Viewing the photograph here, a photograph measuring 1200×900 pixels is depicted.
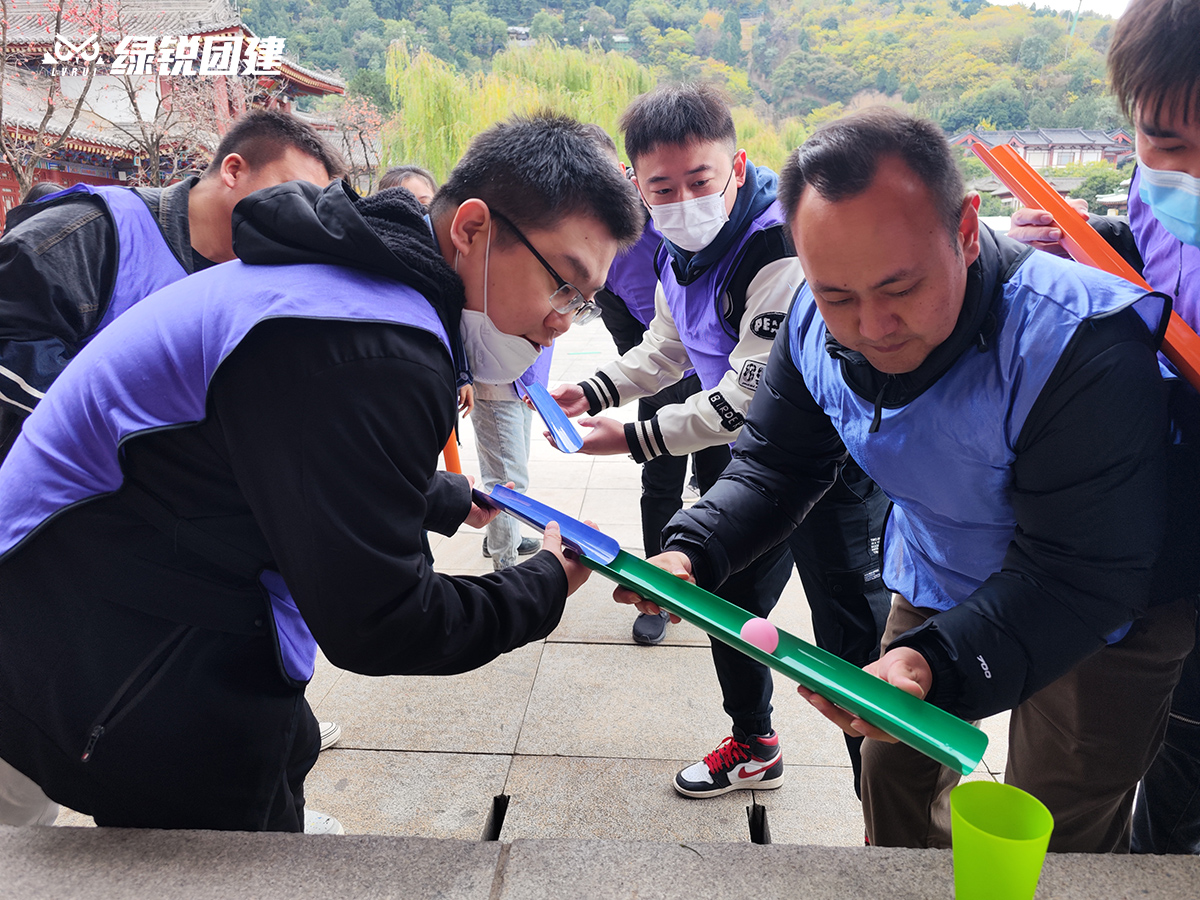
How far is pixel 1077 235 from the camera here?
1.69 m

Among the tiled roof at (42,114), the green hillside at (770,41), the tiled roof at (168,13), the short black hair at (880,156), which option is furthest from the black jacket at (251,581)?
the tiled roof at (168,13)

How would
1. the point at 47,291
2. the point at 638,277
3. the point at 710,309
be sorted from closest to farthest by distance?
the point at 47,291 < the point at 710,309 < the point at 638,277

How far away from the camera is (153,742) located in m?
1.26

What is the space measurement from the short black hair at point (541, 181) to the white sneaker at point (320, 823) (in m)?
1.81

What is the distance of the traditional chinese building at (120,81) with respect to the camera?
1456 centimetres

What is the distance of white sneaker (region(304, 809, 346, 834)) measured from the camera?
7.31ft

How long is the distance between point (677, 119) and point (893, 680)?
5.85 ft

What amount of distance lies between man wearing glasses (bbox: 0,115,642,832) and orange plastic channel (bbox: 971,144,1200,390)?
3.22ft

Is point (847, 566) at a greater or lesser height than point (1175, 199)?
lesser

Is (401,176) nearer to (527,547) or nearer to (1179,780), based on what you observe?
(527,547)

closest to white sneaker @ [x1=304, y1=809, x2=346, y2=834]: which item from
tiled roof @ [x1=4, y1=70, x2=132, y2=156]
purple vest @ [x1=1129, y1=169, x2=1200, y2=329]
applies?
purple vest @ [x1=1129, y1=169, x2=1200, y2=329]

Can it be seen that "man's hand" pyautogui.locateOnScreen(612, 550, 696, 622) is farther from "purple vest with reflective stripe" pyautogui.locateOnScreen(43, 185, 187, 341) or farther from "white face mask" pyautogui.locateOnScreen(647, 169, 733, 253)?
"purple vest with reflective stripe" pyautogui.locateOnScreen(43, 185, 187, 341)

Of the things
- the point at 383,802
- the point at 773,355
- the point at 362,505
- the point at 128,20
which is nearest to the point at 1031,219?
the point at 773,355

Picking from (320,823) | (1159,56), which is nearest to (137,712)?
(320,823)
